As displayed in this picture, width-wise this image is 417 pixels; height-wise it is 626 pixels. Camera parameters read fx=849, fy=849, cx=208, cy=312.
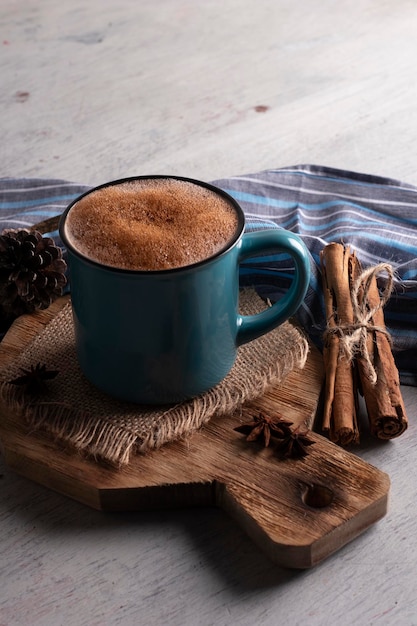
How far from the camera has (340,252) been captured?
1.03 m

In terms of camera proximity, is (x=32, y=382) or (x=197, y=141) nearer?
(x=32, y=382)

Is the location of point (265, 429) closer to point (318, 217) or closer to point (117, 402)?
point (117, 402)

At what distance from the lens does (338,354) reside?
3.03 ft

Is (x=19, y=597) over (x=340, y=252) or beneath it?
beneath

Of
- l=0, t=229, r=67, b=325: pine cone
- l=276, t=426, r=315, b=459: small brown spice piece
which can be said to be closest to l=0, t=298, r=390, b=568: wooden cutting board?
l=276, t=426, r=315, b=459: small brown spice piece

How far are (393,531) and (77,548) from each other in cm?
30

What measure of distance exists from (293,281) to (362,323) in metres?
0.12

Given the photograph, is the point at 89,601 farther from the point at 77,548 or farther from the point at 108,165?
the point at 108,165

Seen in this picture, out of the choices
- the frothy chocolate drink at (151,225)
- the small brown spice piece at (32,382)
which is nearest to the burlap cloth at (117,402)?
the small brown spice piece at (32,382)

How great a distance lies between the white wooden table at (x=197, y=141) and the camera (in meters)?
0.74

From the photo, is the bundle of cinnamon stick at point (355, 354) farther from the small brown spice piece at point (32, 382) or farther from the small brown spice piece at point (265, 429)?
the small brown spice piece at point (32, 382)

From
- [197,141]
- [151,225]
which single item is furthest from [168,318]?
[197,141]

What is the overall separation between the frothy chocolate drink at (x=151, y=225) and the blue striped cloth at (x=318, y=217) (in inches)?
8.0

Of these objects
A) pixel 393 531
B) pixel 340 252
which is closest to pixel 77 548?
pixel 393 531
